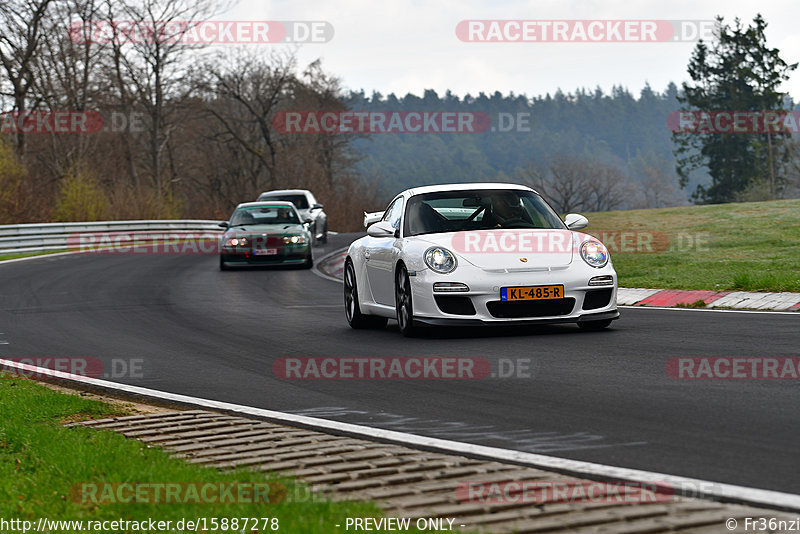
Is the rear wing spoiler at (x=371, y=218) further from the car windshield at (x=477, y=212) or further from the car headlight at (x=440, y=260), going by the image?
the car headlight at (x=440, y=260)

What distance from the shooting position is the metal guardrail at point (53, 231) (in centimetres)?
3328

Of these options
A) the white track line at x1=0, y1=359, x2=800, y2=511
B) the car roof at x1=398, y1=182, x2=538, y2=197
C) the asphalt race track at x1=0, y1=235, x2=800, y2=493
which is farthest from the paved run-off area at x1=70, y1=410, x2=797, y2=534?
the car roof at x1=398, y1=182, x2=538, y2=197

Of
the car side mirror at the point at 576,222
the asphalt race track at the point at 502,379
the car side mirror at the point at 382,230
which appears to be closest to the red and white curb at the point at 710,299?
the asphalt race track at the point at 502,379

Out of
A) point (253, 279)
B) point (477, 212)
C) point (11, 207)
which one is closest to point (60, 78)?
point (11, 207)

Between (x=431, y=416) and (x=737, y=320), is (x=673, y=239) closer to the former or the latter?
(x=737, y=320)

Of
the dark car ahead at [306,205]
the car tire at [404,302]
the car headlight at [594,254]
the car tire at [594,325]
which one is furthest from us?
the dark car ahead at [306,205]

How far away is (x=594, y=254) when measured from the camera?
37.1 feet

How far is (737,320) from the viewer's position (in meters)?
11.9

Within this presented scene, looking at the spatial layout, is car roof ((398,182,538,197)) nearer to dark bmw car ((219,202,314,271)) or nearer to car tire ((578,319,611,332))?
car tire ((578,319,611,332))

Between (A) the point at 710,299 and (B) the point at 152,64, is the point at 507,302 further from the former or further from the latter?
(B) the point at 152,64

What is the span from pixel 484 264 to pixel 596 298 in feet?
3.91

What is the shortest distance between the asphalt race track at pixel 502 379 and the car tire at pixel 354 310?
0.19 m

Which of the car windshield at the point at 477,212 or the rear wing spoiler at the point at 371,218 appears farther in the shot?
the rear wing spoiler at the point at 371,218

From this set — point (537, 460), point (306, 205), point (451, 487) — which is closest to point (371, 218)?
point (537, 460)
